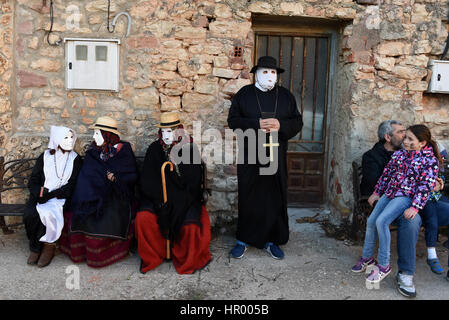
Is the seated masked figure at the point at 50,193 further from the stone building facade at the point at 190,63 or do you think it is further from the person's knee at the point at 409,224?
the person's knee at the point at 409,224

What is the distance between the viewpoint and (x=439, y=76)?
4.00 meters

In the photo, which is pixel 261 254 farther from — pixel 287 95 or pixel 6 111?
pixel 6 111

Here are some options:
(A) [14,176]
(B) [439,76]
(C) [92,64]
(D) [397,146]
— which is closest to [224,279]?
(D) [397,146]

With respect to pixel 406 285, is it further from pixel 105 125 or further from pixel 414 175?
pixel 105 125

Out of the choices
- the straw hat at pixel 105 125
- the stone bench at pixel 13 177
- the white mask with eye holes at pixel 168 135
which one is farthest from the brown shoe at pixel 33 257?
the white mask with eye holes at pixel 168 135

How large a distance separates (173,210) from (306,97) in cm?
211

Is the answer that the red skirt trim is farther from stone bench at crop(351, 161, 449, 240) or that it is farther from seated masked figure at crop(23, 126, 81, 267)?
stone bench at crop(351, 161, 449, 240)

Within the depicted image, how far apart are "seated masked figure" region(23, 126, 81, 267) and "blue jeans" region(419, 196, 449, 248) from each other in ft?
9.57

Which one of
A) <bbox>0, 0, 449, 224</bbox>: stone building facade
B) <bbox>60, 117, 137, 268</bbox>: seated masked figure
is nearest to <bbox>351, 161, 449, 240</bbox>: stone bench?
<bbox>0, 0, 449, 224</bbox>: stone building facade

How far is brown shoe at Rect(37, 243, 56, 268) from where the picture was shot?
10.5 ft

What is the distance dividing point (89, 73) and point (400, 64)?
3.10 meters

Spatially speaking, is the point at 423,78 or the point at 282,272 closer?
the point at 282,272

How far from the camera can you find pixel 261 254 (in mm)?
3543

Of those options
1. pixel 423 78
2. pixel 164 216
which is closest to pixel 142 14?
pixel 164 216
